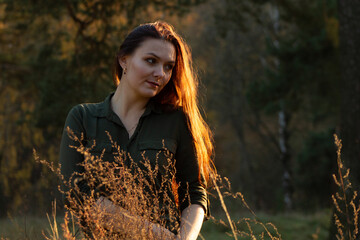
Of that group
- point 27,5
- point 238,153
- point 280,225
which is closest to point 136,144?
point 280,225

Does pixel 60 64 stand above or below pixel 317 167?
above

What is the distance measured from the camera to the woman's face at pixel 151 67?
2.66m

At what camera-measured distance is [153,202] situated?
249 centimetres

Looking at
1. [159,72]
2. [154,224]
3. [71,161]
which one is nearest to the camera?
[154,224]

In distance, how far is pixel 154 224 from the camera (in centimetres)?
239

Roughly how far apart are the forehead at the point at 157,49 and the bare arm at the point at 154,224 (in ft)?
2.56

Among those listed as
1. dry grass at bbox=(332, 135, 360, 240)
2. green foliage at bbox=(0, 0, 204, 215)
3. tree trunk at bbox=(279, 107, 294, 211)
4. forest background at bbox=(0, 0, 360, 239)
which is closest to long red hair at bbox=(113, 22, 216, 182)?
forest background at bbox=(0, 0, 360, 239)

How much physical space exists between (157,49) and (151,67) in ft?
0.34

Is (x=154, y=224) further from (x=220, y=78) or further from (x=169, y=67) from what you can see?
(x=220, y=78)

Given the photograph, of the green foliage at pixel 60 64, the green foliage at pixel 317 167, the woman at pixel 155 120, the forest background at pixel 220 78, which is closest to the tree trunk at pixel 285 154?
the forest background at pixel 220 78

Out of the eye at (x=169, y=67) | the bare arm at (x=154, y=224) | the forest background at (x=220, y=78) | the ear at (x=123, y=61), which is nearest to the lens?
the bare arm at (x=154, y=224)

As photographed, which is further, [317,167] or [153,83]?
[317,167]

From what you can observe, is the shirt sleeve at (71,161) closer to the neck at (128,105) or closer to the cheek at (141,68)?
the neck at (128,105)

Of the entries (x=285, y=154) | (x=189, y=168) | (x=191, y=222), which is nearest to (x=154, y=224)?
(x=191, y=222)
